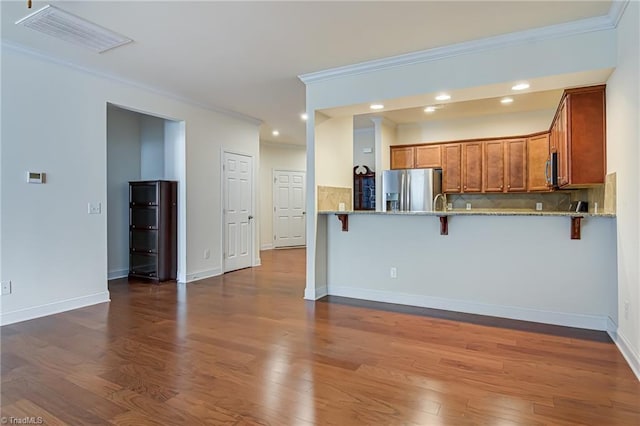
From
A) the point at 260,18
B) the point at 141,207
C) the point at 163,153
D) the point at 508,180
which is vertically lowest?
the point at 141,207

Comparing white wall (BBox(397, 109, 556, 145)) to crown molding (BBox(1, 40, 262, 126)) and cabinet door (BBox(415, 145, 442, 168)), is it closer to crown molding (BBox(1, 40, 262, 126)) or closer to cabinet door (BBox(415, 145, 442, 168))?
cabinet door (BBox(415, 145, 442, 168))

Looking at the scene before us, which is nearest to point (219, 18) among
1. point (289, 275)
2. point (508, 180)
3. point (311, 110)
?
point (311, 110)

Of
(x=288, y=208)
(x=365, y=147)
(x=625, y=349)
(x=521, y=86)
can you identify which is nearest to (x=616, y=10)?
(x=521, y=86)

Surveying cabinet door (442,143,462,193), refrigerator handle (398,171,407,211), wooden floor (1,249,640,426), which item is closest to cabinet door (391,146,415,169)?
refrigerator handle (398,171,407,211)

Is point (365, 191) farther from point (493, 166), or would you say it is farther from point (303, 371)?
point (303, 371)

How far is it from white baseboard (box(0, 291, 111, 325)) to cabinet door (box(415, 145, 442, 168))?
17.0 ft

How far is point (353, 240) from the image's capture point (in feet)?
15.1

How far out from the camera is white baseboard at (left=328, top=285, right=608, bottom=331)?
345cm

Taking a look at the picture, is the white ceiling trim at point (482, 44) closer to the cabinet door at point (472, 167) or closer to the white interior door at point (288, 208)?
the cabinet door at point (472, 167)

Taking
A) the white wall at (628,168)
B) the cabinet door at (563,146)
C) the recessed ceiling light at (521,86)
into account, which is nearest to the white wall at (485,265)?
the white wall at (628,168)

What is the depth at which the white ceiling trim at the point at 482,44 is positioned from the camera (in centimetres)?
304

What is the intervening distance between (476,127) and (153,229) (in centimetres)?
544

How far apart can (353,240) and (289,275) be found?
1879mm

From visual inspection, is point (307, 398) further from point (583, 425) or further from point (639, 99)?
point (639, 99)
